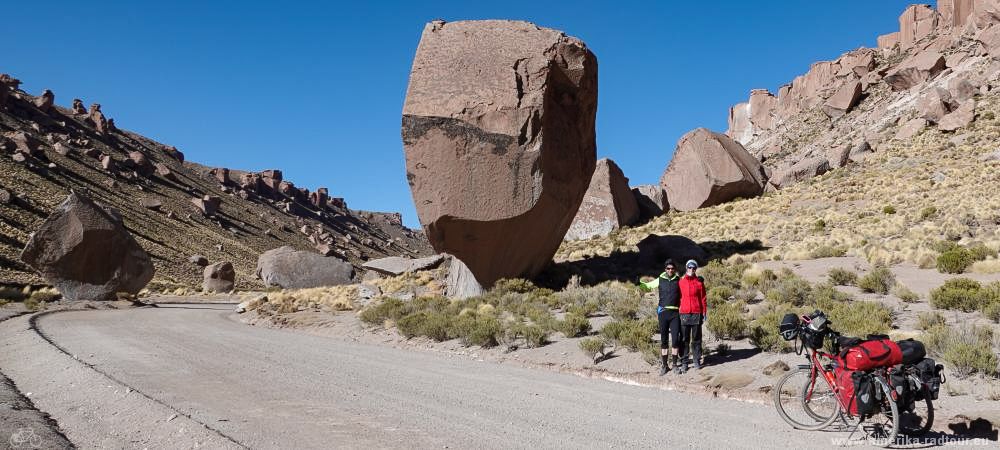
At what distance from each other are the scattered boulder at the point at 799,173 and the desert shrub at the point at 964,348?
103 ft

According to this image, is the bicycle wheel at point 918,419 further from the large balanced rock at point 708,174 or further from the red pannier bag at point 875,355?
the large balanced rock at point 708,174

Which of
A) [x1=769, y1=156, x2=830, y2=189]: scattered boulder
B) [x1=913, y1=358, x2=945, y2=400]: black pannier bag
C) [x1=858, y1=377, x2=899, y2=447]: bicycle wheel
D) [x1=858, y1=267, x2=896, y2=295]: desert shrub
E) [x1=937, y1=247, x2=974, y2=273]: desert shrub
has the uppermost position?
[x1=769, y1=156, x2=830, y2=189]: scattered boulder

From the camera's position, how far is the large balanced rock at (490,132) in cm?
1526

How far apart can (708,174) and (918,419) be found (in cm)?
3115

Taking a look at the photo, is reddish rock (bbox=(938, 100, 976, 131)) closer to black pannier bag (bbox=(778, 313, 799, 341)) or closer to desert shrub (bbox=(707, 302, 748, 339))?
desert shrub (bbox=(707, 302, 748, 339))

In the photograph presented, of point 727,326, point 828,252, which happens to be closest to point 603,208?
point 828,252

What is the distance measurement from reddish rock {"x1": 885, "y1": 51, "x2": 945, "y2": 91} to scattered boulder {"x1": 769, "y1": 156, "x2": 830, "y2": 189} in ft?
71.3

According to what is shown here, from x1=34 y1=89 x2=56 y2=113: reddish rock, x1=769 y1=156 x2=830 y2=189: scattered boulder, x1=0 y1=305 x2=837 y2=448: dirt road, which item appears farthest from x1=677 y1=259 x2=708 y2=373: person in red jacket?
x1=34 y1=89 x2=56 y2=113: reddish rock

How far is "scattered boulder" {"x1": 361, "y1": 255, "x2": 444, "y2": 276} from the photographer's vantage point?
88.9 feet

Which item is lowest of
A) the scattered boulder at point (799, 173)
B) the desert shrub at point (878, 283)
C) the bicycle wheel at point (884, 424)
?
the bicycle wheel at point (884, 424)

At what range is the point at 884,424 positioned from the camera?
5.46 m

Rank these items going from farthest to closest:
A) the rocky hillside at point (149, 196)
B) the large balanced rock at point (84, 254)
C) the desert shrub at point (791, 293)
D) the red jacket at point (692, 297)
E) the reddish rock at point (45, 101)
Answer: the reddish rock at point (45, 101) < the rocky hillside at point (149, 196) < the large balanced rock at point (84, 254) < the desert shrub at point (791, 293) < the red jacket at point (692, 297)

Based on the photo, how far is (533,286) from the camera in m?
17.0

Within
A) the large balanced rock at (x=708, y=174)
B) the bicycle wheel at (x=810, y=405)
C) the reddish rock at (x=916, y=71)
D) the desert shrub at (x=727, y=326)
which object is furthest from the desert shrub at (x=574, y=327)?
the reddish rock at (x=916, y=71)
